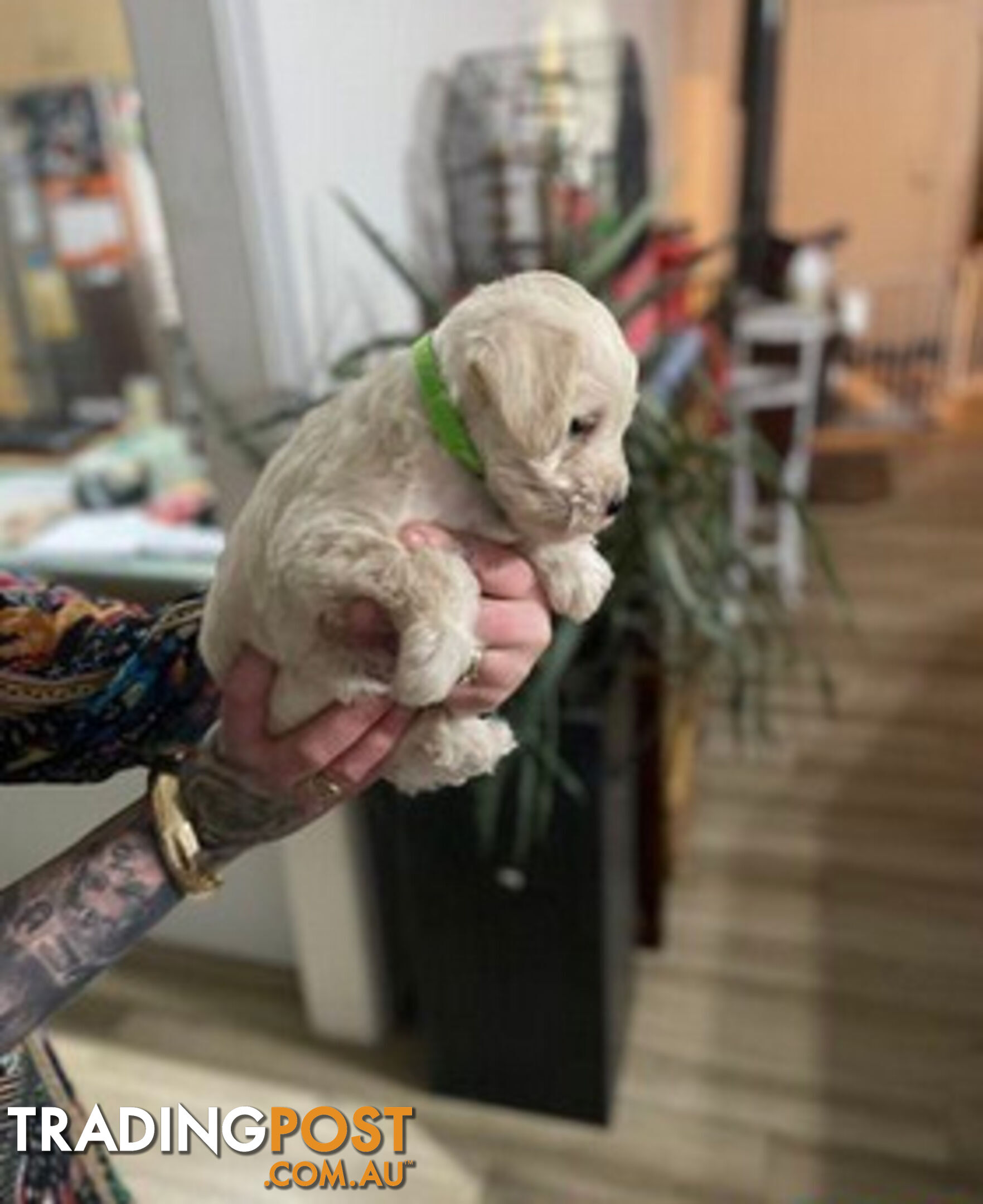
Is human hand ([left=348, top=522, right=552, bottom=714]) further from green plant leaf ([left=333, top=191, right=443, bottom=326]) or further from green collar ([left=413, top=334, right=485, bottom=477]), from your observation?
green plant leaf ([left=333, top=191, right=443, bottom=326])

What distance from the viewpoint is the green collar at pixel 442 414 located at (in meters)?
0.57

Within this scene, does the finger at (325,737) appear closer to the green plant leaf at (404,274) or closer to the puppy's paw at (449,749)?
the puppy's paw at (449,749)

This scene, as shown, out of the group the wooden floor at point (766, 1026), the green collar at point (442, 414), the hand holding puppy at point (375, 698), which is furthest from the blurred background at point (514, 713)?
the green collar at point (442, 414)

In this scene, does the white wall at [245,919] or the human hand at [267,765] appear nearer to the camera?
the human hand at [267,765]

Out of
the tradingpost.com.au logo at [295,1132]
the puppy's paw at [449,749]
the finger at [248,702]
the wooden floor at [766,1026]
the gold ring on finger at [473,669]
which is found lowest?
the wooden floor at [766,1026]

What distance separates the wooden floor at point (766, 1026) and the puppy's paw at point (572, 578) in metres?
1.03

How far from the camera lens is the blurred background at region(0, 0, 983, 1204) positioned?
130 centimetres

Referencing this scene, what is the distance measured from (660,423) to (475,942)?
2.72ft

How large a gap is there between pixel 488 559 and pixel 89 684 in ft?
1.21

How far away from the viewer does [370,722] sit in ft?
2.07

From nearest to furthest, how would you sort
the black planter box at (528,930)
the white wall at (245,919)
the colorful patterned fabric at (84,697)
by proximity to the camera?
the colorful patterned fabric at (84,697) → the black planter box at (528,930) → the white wall at (245,919)

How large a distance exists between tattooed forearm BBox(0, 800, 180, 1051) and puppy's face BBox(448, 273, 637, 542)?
36cm

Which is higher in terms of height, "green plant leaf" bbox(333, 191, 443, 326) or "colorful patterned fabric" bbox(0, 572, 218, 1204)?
"green plant leaf" bbox(333, 191, 443, 326)

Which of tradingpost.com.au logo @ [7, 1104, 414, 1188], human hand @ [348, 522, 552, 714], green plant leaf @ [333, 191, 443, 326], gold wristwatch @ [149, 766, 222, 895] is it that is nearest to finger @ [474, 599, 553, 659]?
human hand @ [348, 522, 552, 714]
